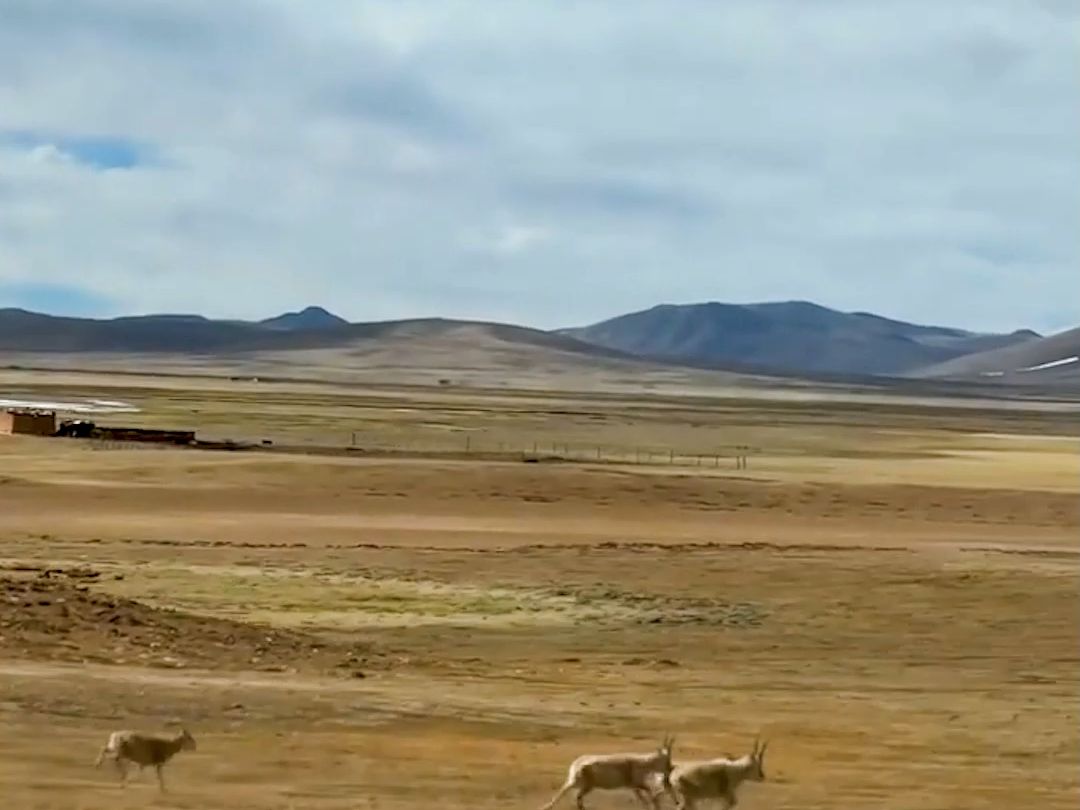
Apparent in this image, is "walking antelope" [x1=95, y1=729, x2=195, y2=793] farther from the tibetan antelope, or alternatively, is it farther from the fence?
the fence

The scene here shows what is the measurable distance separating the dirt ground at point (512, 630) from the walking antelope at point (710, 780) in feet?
2.47

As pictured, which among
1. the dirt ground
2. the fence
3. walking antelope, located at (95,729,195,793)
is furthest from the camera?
the fence

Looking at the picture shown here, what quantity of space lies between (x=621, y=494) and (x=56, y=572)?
18.7 metres

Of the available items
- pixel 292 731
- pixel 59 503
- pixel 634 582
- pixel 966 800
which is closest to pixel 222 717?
pixel 292 731

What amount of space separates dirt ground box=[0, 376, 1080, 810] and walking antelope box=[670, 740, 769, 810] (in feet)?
2.47

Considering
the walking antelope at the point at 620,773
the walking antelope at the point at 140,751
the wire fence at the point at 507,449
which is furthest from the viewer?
the wire fence at the point at 507,449

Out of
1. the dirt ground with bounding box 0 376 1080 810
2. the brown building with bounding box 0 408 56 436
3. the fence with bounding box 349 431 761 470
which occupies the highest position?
the brown building with bounding box 0 408 56 436

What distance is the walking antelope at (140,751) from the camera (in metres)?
11.4

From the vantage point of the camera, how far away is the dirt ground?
12766 mm

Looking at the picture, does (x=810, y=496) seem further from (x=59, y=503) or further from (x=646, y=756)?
(x=646, y=756)

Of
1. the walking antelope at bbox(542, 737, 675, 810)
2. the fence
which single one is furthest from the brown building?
the walking antelope at bbox(542, 737, 675, 810)

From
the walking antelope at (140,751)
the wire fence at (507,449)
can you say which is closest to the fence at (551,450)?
the wire fence at (507,449)

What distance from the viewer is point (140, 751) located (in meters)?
11.5

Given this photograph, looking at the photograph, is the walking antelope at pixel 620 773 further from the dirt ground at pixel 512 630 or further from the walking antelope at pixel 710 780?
the dirt ground at pixel 512 630
